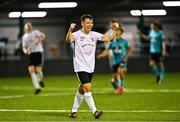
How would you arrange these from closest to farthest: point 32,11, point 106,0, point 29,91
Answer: point 29,91
point 32,11
point 106,0

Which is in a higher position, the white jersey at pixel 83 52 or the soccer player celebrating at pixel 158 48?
the white jersey at pixel 83 52

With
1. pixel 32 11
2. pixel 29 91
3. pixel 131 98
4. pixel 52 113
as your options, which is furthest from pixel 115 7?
pixel 52 113

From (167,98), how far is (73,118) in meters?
5.87

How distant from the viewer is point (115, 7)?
49031mm

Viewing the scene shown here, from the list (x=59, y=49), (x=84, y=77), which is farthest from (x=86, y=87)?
(x=59, y=49)

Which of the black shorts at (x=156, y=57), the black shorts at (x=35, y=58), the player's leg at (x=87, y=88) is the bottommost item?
the black shorts at (x=156, y=57)

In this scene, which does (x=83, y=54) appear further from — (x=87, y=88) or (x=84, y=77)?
(x=87, y=88)

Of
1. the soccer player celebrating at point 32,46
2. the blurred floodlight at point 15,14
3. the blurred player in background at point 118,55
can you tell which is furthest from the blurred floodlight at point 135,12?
the blurred player in background at point 118,55

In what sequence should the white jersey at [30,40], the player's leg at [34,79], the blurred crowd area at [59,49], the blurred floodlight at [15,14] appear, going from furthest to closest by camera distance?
the blurred floodlight at [15,14] → the blurred crowd area at [59,49] → the white jersey at [30,40] → the player's leg at [34,79]

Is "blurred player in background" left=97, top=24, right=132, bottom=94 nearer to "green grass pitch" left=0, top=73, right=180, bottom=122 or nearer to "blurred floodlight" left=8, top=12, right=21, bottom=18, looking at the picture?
"green grass pitch" left=0, top=73, right=180, bottom=122

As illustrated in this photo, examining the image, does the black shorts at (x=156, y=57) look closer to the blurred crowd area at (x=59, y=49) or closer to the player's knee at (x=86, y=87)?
the blurred crowd area at (x=59, y=49)

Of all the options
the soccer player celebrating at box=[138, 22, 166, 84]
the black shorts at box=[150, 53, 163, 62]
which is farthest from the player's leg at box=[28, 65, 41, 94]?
the black shorts at box=[150, 53, 163, 62]

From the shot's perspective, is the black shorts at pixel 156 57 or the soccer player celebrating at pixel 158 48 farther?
the black shorts at pixel 156 57

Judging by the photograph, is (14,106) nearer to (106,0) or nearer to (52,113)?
(52,113)
